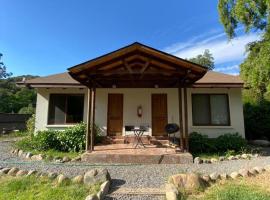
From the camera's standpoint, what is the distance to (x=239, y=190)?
470 centimetres

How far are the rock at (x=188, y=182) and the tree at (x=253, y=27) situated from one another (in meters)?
4.73

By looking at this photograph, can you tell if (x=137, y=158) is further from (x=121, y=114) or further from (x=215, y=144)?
(x=215, y=144)

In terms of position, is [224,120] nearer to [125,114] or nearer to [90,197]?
[125,114]

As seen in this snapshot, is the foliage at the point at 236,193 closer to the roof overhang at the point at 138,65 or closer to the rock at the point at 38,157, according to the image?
the roof overhang at the point at 138,65

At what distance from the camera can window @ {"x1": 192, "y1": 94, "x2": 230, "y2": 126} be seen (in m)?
11.2

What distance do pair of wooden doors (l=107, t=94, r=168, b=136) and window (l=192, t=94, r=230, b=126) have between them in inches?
60.0

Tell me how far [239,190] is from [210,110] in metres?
6.93

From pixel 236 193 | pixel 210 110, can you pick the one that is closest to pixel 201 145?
pixel 210 110

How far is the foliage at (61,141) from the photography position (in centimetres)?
979

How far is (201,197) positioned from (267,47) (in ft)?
20.4

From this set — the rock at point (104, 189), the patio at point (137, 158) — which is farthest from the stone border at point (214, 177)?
the patio at point (137, 158)

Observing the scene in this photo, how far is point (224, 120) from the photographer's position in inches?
441

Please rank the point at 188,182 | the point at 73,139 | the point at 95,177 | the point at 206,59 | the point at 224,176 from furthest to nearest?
1. the point at 206,59
2. the point at 73,139
3. the point at 224,176
4. the point at 95,177
5. the point at 188,182

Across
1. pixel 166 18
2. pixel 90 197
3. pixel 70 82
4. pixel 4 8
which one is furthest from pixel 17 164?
pixel 166 18
